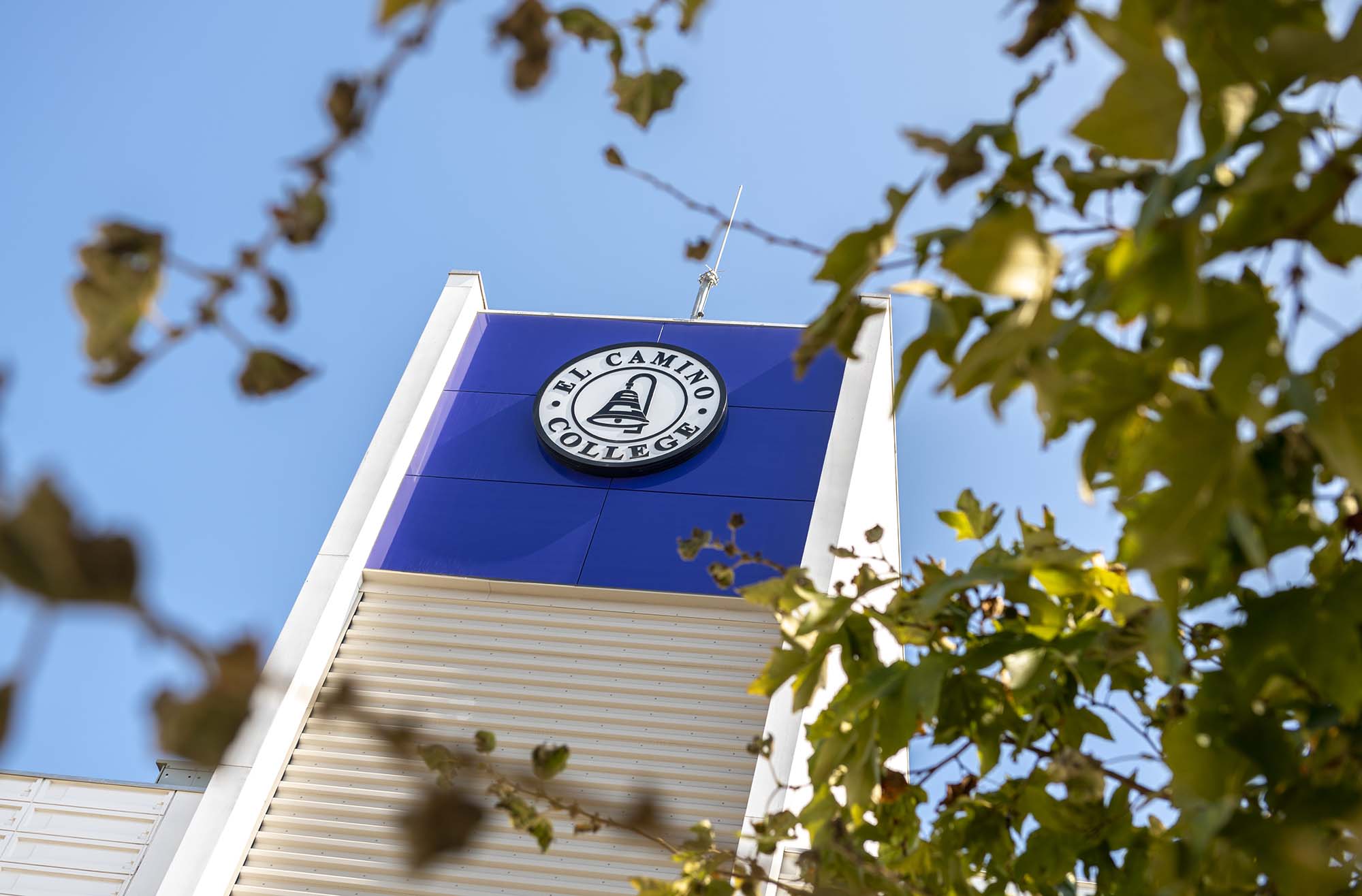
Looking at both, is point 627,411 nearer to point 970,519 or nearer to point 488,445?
point 488,445

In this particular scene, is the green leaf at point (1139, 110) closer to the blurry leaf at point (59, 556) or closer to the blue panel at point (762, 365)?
the blurry leaf at point (59, 556)

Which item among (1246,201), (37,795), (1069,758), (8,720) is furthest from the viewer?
(37,795)

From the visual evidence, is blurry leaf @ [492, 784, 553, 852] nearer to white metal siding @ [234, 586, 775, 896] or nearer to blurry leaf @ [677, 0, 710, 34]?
blurry leaf @ [677, 0, 710, 34]

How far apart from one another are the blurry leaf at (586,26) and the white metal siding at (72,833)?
15.2 ft

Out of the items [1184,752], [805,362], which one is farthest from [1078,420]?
[1184,752]

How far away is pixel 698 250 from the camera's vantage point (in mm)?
1464

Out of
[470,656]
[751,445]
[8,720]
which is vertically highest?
[751,445]

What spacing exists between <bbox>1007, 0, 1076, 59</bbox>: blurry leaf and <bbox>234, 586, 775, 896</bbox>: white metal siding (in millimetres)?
3704

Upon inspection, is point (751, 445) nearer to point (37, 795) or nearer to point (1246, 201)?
point (37, 795)

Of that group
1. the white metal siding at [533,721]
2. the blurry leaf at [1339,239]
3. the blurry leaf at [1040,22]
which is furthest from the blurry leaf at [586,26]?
the white metal siding at [533,721]

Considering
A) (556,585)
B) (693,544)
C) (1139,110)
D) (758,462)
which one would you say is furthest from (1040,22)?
(758,462)

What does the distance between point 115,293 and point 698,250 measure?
31.5 inches

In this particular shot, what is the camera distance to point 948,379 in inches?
37.6

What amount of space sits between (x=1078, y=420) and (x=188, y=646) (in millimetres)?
875
